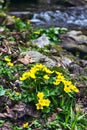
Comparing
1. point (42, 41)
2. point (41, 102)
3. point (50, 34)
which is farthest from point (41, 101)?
point (50, 34)

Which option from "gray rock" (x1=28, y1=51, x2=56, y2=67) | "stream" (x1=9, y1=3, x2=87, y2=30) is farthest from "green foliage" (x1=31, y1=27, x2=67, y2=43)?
"stream" (x1=9, y1=3, x2=87, y2=30)

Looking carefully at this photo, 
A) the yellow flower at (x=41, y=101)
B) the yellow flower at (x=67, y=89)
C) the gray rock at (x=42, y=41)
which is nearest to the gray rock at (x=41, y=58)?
the gray rock at (x=42, y=41)

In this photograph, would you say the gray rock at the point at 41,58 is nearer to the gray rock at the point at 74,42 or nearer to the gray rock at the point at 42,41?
the gray rock at the point at 42,41

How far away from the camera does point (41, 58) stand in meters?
5.20

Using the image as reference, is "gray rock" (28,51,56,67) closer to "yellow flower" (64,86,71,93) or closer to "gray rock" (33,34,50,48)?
"gray rock" (33,34,50,48)

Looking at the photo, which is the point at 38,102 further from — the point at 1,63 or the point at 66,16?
the point at 66,16

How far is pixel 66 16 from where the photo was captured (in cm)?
1063

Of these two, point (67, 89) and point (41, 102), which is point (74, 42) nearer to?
point (67, 89)

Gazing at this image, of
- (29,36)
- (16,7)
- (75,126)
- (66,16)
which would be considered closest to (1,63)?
(75,126)

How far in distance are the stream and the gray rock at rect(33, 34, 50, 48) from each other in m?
2.90

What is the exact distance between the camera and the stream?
9.80 meters

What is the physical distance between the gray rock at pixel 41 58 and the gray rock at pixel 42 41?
2.68 feet

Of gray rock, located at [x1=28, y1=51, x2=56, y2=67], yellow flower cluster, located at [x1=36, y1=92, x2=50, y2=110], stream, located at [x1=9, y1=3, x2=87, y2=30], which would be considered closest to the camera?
yellow flower cluster, located at [x1=36, y1=92, x2=50, y2=110]

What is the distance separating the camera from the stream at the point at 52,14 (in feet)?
32.2
